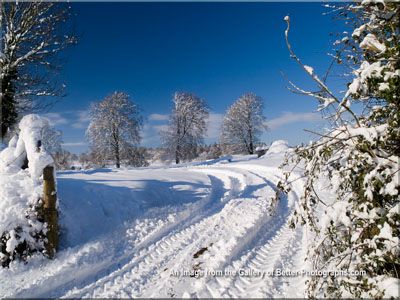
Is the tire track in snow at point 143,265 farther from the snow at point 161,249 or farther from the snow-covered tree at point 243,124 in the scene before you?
the snow-covered tree at point 243,124

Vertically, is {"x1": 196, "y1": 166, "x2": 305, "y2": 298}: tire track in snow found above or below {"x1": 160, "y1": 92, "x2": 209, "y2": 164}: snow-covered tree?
below

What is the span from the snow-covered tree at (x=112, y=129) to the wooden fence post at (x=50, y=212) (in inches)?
952

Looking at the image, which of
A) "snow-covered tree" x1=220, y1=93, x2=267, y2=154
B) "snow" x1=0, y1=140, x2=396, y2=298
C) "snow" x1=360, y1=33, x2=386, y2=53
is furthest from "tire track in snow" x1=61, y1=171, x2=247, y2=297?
"snow-covered tree" x1=220, y1=93, x2=267, y2=154

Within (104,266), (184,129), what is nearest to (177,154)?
(184,129)

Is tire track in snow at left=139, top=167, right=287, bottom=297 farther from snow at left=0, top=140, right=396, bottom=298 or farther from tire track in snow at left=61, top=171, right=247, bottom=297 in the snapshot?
tire track in snow at left=61, top=171, right=247, bottom=297

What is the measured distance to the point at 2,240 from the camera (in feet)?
19.2

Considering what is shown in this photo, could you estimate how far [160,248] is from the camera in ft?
21.7

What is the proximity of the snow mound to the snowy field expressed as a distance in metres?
25.5

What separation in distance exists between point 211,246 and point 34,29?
11.8 m

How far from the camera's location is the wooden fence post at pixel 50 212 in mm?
6221

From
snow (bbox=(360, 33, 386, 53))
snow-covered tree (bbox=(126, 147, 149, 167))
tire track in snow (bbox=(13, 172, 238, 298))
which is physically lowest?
tire track in snow (bbox=(13, 172, 238, 298))

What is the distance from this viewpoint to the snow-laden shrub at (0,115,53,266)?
5.90m

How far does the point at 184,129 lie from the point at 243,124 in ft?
27.6

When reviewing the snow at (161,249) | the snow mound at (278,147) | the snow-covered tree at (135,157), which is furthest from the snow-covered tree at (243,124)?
the snow at (161,249)
